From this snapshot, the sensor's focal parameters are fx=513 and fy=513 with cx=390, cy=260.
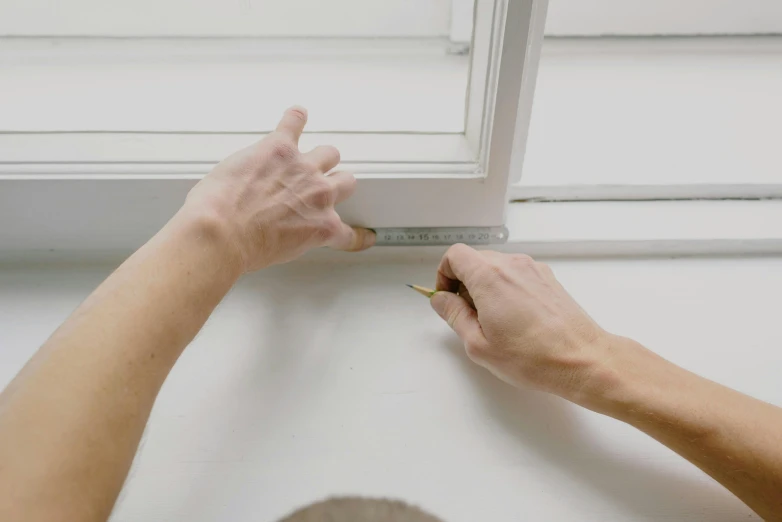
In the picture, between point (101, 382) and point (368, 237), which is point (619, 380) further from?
point (101, 382)

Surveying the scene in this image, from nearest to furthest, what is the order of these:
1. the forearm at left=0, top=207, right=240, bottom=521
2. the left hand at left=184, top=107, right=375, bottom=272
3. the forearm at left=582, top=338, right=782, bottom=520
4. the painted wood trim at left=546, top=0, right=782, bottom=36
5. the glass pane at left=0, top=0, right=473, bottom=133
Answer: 1. the forearm at left=0, top=207, right=240, bottom=521
2. the forearm at left=582, top=338, right=782, bottom=520
3. the left hand at left=184, top=107, right=375, bottom=272
4. the glass pane at left=0, top=0, right=473, bottom=133
5. the painted wood trim at left=546, top=0, right=782, bottom=36

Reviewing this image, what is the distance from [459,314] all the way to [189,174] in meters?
0.43

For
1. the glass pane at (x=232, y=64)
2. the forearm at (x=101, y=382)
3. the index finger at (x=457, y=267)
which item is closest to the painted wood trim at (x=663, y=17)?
the glass pane at (x=232, y=64)

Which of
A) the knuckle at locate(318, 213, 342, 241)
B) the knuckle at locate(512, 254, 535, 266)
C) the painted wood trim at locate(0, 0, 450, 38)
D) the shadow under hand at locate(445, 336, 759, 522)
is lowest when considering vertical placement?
the shadow under hand at locate(445, 336, 759, 522)

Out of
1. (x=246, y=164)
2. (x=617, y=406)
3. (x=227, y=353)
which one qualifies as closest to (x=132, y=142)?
(x=246, y=164)

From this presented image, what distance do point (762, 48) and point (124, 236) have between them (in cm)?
139

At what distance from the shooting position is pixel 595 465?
61 centimetres

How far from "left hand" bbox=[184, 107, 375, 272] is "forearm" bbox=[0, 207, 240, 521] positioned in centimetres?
6

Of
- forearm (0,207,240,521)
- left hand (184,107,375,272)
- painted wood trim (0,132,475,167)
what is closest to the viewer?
forearm (0,207,240,521)

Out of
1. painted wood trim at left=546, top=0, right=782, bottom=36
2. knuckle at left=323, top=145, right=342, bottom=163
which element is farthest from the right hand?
painted wood trim at left=546, top=0, right=782, bottom=36

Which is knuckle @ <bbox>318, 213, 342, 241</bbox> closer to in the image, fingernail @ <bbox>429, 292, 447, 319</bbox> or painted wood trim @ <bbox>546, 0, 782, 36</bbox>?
fingernail @ <bbox>429, 292, 447, 319</bbox>

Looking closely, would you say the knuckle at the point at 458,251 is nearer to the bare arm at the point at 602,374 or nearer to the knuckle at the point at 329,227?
the bare arm at the point at 602,374

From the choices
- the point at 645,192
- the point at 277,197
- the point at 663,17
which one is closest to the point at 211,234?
the point at 277,197

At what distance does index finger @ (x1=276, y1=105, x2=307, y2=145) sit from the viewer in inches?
27.7
